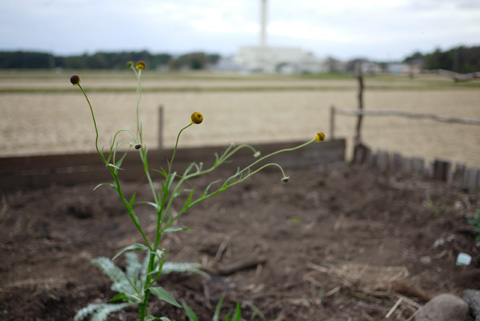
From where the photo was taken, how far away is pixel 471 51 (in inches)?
182

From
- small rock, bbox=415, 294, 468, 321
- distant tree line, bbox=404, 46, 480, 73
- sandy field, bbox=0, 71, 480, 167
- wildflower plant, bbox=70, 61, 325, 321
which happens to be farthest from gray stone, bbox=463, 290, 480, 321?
sandy field, bbox=0, 71, 480, 167

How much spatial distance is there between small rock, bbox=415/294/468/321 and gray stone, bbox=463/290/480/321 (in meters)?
0.07

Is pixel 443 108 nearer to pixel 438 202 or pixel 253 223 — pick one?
pixel 438 202

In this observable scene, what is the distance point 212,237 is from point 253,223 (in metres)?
0.62

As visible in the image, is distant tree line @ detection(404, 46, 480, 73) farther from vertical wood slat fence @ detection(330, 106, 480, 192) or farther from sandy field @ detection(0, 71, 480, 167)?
vertical wood slat fence @ detection(330, 106, 480, 192)

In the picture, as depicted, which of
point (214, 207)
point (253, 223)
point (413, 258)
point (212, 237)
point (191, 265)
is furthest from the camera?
point (214, 207)

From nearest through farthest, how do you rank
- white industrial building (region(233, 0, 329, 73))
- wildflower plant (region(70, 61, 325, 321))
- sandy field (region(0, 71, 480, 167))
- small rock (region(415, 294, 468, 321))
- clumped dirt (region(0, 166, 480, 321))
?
1. wildflower plant (region(70, 61, 325, 321))
2. small rock (region(415, 294, 468, 321))
3. clumped dirt (region(0, 166, 480, 321))
4. sandy field (region(0, 71, 480, 167))
5. white industrial building (region(233, 0, 329, 73))

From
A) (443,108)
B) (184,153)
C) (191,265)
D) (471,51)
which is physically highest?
(471,51)

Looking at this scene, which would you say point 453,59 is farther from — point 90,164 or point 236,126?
point 236,126

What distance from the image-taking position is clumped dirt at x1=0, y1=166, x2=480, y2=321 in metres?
2.48

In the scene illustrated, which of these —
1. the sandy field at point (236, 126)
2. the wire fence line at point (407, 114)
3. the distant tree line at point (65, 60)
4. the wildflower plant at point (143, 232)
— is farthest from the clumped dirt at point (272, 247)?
the sandy field at point (236, 126)

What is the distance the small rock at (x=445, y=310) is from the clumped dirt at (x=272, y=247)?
0.60 ft

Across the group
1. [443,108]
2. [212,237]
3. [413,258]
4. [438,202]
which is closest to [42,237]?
[212,237]

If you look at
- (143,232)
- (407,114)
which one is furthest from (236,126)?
(143,232)
